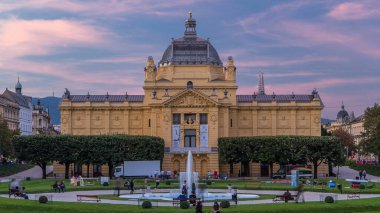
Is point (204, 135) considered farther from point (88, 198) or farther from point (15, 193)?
point (15, 193)

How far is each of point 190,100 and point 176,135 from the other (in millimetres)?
6929

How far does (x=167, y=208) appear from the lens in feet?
193

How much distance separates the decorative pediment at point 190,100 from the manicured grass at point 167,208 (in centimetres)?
7007

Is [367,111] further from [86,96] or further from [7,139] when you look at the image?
[7,139]

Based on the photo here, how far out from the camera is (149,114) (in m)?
137

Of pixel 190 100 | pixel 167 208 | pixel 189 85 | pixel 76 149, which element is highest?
pixel 189 85

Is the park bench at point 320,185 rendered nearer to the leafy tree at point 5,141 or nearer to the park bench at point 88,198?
the park bench at point 88,198

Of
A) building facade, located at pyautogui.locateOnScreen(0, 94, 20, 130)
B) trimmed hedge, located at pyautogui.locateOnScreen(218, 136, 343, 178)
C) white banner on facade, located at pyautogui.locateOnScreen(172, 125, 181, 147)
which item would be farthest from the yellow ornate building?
building facade, located at pyautogui.locateOnScreen(0, 94, 20, 130)

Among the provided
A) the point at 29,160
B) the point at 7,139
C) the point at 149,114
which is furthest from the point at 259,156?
the point at 7,139

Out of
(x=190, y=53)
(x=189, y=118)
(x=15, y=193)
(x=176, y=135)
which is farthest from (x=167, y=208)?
(x=190, y=53)

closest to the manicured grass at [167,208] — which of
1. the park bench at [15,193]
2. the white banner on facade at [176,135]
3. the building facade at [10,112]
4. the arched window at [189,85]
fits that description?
the park bench at [15,193]

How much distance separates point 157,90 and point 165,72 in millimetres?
4511

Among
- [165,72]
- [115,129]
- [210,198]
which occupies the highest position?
[165,72]

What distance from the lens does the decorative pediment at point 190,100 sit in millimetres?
130625
